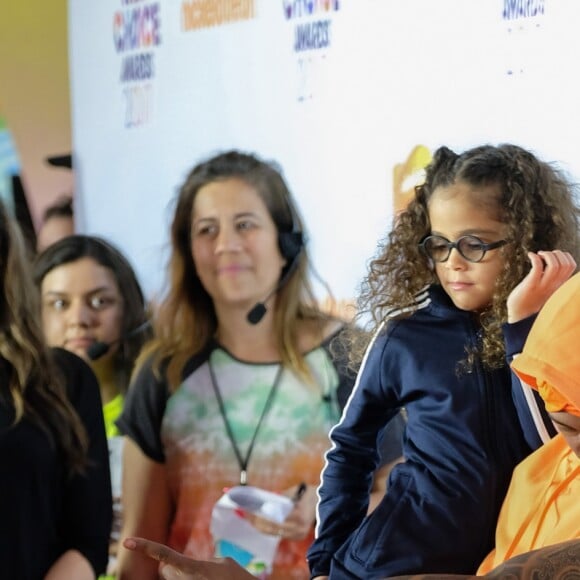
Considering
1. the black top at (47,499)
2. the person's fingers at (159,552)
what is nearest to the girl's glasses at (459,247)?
the person's fingers at (159,552)

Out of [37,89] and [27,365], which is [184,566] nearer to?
[27,365]

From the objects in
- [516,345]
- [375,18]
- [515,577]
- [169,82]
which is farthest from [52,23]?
[515,577]

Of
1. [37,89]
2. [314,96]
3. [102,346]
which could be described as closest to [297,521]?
[102,346]

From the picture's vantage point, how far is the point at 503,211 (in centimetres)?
198

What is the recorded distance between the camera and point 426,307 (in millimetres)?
2082

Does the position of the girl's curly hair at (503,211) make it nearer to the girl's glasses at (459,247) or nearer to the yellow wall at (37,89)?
the girl's glasses at (459,247)

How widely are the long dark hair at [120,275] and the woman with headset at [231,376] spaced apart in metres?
0.08

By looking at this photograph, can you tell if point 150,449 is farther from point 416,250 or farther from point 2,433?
point 416,250

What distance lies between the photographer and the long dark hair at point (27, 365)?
244 cm

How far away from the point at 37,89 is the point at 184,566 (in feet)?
5.50

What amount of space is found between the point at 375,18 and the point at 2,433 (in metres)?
1.08

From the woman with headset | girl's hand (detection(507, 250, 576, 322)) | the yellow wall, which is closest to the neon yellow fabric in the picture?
the woman with headset

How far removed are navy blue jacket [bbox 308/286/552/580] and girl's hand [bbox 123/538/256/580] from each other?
0.35 m

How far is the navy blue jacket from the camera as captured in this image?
1.98 metres
